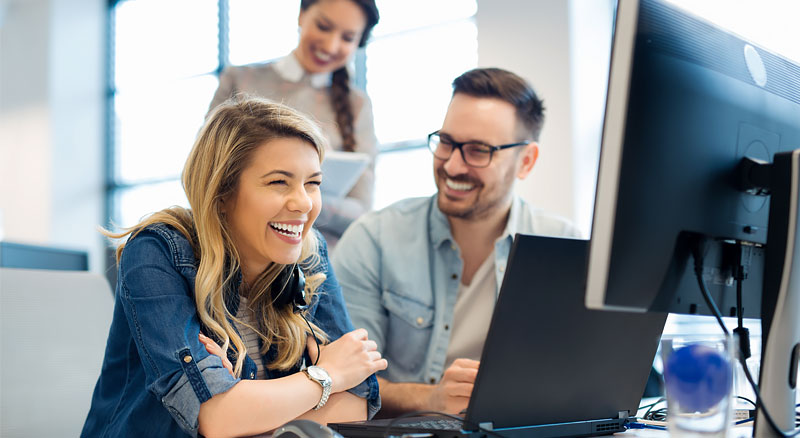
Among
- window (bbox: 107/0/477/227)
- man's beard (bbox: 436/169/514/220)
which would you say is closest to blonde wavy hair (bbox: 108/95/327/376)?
man's beard (bbox: 436/169/514/220)

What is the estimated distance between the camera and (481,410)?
0.85 metres

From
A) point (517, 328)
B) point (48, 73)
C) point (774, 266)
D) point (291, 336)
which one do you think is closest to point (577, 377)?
point (517, 328)

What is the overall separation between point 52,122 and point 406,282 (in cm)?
493

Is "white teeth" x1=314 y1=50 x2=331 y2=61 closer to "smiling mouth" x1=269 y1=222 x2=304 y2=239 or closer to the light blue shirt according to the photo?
the light blue shirt

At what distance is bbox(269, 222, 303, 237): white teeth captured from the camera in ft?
4.15

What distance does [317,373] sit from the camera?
3.69 feet

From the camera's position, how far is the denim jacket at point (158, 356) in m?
1.01

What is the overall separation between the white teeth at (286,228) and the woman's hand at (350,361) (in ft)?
0.68

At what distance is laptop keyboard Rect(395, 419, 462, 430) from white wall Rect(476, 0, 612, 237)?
2251mm

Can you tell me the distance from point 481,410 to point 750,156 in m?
0.44

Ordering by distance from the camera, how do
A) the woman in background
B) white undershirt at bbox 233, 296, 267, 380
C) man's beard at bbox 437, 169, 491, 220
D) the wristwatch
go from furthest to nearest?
the woman in background, man's beard at bbox 437, 169, 491, 220, white undershirt at bbox 233, 296, 267, 380, the wristwatch

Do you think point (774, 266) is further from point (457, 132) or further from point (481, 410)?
point (457, 132)

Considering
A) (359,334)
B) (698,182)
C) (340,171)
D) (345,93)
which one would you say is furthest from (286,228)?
(345,93)

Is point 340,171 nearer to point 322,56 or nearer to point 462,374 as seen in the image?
point 322,56
